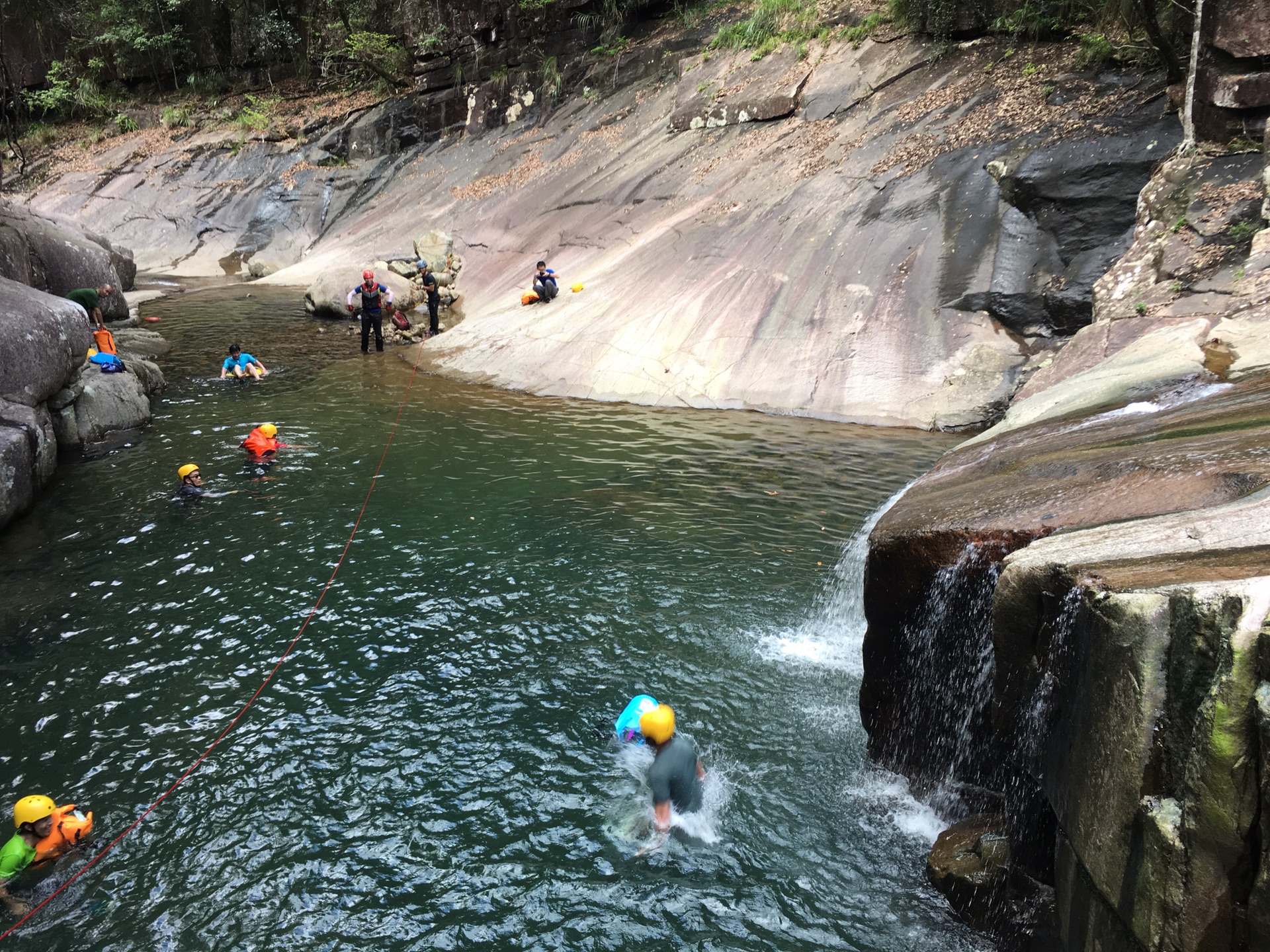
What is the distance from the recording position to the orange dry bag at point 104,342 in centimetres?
1558

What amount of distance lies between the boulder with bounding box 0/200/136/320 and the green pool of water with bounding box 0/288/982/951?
7.03 metres

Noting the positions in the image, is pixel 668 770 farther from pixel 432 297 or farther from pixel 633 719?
pixel 432 297

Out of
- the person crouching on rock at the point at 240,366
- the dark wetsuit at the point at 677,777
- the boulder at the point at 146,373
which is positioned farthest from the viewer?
the person crouching on rock at the point at 240,366

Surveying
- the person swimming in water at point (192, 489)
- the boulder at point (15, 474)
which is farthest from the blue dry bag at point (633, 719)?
the boulder at point (15, 474)

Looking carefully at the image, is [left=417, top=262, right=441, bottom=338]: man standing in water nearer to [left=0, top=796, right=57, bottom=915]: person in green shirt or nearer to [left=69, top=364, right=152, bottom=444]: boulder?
[left=69, top=364, right=152, bottom=444]: boulder

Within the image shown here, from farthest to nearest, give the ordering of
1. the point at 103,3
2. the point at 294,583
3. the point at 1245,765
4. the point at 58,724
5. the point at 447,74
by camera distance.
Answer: the point at 103,3 < the point at 447,74 < the point at 294,583 < the point at 58,724 < the point at 1245,765

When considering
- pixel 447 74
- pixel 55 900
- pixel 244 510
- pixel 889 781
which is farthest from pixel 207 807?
pixel 447 74

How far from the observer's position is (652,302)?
56.2 ft

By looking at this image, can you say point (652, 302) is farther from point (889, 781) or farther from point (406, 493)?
point (889, 781)

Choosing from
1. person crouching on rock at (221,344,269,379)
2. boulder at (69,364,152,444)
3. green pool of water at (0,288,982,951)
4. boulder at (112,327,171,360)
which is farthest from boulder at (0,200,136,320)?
green pool of water at (0,288,982,951)

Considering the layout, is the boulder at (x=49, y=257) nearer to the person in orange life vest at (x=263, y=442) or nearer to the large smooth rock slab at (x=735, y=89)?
the person in orange life vest at (x=263, y=442)

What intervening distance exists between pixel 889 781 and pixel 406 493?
25.2ft

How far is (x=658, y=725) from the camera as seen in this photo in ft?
18.7

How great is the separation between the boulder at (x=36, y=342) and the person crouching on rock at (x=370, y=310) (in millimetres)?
6507
